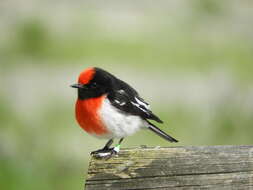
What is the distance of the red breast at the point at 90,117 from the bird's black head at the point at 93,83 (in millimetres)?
49

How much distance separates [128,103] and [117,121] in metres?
0.19

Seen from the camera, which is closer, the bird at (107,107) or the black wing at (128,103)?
the bird at (107,107)

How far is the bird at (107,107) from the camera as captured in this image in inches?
181

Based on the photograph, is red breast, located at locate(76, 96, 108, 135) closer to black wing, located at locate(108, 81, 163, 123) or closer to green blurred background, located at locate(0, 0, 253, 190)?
black wing, located at locate(108, 81, 163, 123)

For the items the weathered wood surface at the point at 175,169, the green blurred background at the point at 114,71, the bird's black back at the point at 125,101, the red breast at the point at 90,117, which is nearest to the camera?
the weathered wood surface at the point at 175,169

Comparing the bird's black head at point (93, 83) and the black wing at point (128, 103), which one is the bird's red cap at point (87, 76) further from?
the black wing at point (128, 103)

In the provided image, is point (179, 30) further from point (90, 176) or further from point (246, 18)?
point (90, 176)

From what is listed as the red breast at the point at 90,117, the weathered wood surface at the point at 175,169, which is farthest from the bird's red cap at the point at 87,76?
the weathered wood surface at the point at 175,169

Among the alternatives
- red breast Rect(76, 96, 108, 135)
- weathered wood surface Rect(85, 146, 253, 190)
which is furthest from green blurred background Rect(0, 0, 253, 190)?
weathered wood surface Rect(85, 146, 253, 190)

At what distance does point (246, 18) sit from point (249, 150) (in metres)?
5.07

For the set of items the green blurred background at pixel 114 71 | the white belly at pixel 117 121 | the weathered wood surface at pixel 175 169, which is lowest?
the green blurred background at pixel 114 71

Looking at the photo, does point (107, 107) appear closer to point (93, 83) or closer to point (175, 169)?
point (93, 83)

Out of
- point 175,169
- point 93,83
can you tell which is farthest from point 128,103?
point 175,169

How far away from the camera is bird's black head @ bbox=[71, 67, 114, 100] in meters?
4.59
